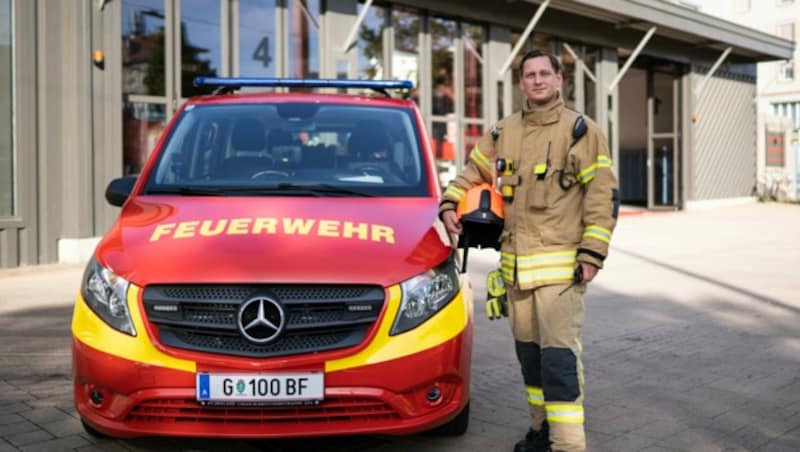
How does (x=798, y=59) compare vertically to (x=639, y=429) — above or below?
above

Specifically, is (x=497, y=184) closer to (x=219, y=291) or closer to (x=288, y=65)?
(x=219, y=291)

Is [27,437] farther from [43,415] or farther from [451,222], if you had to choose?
[451,222]

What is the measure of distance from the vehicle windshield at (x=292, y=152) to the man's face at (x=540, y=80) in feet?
2.92

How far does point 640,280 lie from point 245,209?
6946mm

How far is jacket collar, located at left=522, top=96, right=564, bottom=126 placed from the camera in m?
3.55

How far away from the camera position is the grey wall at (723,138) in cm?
2305

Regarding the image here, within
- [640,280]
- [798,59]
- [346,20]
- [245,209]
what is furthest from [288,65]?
[798,59]

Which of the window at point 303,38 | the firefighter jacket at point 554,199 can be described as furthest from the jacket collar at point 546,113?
the window at point 303,38

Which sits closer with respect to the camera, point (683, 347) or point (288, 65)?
point (683, 347)

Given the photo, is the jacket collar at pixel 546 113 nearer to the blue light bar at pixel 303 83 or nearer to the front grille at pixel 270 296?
the front grille at pixel 270 296

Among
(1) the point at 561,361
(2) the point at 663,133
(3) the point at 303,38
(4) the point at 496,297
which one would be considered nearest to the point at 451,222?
(4) the point at 496,297

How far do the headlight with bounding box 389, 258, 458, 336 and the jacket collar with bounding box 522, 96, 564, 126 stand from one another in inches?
29.2

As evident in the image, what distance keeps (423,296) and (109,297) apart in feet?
4.08

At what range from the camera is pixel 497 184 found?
3730 millimetres
